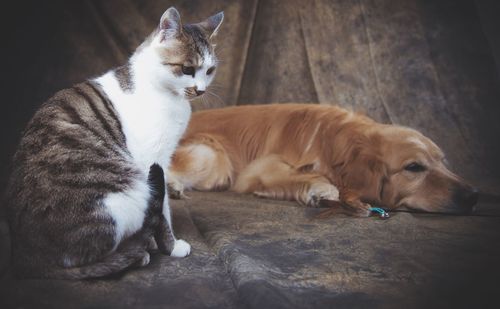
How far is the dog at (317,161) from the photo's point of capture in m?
2.64

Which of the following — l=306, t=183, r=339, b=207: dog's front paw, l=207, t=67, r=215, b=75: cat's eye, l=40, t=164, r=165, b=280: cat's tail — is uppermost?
l=207, t=67, r=215, b=75: cat's eye

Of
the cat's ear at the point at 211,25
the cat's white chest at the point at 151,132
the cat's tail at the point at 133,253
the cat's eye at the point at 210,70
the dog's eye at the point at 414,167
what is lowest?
the dog's eye at the point at 414,167

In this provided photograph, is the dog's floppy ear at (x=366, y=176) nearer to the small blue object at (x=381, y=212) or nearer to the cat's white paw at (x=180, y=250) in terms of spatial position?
the small blue object at (x=381, y=212)

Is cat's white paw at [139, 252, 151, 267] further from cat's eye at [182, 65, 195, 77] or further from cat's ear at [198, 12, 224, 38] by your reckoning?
cat's ear at [198, 12, 224, 38]

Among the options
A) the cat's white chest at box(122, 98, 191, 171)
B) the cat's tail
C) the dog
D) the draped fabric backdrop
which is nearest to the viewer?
the cat's tail

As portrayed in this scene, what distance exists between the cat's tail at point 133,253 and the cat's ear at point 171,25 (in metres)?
0.60

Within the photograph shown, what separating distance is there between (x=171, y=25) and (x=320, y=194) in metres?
1.30

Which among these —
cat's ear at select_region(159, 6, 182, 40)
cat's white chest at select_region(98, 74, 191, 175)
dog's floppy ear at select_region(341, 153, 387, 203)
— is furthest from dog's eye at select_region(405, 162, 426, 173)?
cat's ear at select_region(159, 6, 182, 40)

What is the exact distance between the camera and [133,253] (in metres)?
1.69

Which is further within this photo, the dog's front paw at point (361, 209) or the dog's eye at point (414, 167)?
the dog's eye at point (414, 167)

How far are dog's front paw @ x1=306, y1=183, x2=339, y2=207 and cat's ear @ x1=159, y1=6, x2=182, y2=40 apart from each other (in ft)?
4.12

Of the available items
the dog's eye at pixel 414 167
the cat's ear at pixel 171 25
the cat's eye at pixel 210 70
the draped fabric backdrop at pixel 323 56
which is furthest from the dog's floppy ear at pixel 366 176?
the cat's ear at pixel 171 25

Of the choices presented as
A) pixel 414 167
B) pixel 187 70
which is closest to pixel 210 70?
pixel 187 70

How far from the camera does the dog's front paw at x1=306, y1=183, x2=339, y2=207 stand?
9.11ft
